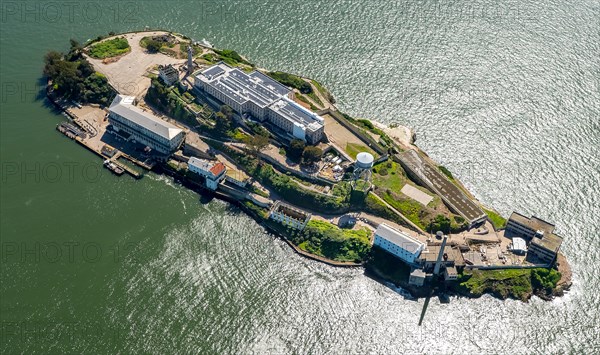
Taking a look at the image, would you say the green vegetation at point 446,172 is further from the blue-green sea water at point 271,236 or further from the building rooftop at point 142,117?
the building rooftop at point 142,117

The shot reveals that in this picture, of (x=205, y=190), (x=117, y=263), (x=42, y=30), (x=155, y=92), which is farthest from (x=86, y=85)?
(x=117, y=263)

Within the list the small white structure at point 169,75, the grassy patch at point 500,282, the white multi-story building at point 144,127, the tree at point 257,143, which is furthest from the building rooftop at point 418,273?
the small white structure at point 169,75

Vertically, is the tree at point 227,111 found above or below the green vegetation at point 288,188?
above

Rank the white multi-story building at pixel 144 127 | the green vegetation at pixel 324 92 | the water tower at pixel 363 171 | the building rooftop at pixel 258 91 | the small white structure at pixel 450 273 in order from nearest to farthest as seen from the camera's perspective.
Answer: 1. the small white structure at pixel 450 273
2. the water tower at pixel 363 171
3. the building rooftop at pixel 258 91
4. the white multi-story building at pixel 144 127
5. the green vegetation at pixel 324 92

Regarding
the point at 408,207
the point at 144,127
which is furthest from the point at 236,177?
the point at 408,207

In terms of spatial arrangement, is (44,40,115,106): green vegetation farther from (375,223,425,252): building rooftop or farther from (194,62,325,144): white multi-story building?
(375,223,425,252): building rooftop

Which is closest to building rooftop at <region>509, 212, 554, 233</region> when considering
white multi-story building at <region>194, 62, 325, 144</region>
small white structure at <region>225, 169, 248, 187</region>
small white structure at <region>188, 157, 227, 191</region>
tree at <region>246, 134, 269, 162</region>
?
white multi-story building at <region>194, 62, 325, 144</region>
